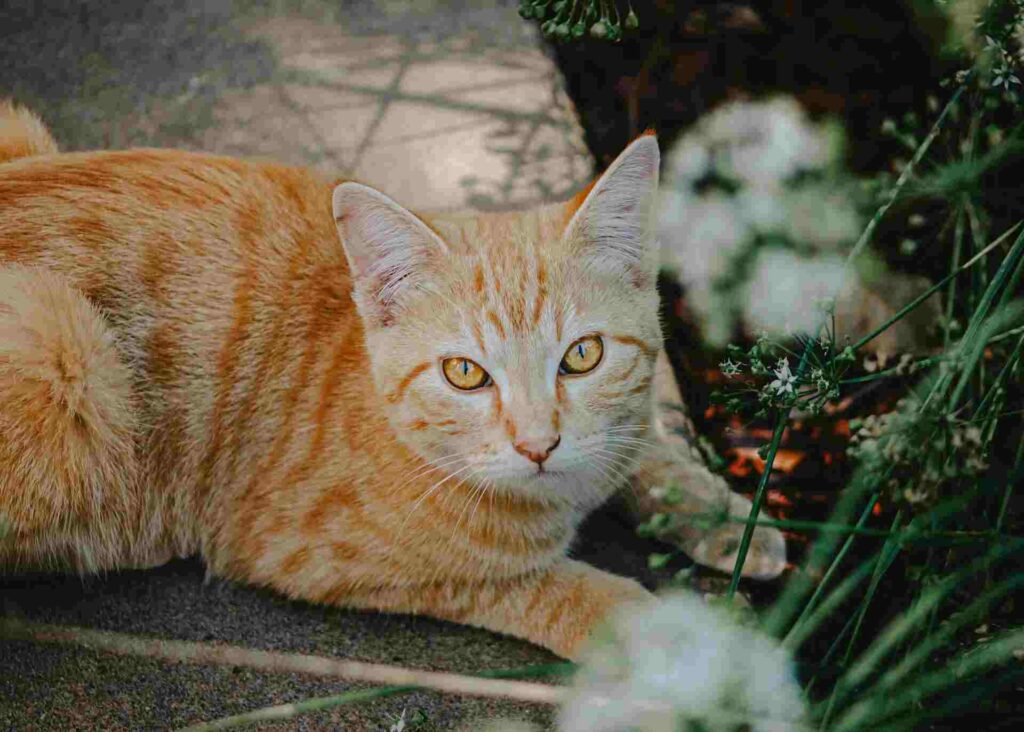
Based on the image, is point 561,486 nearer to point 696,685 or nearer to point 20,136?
point 696,685

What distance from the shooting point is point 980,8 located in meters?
1.70

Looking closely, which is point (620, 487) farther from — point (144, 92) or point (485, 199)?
point (144, 92)

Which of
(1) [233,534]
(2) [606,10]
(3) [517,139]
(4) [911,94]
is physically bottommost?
(1) [233,534]

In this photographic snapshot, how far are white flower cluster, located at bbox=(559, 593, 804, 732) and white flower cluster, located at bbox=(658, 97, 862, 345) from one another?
0.87 meters

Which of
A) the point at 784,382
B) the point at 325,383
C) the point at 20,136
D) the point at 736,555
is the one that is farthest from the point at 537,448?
the point at 20,136

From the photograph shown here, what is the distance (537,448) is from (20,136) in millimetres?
1568

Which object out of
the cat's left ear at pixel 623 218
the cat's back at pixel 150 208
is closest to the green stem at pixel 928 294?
the cat's left ear at pixel 623 218

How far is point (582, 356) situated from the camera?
5.99ft

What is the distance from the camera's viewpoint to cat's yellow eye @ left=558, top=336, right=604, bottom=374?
5.95 ft

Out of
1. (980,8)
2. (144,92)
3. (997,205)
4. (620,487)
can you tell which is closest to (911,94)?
(997,205)

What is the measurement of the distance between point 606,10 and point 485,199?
1.38 meters

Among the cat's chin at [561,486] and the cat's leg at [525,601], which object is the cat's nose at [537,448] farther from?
the cat's leg at [525,601]

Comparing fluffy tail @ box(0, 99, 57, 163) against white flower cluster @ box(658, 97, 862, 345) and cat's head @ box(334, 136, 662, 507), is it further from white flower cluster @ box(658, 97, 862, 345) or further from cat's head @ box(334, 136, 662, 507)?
white flower cluster @ box(658, 97, 862, 345)

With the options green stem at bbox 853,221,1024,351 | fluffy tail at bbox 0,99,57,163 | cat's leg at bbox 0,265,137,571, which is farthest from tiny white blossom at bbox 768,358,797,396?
fluffy tail at bbox 0,99,57,163
